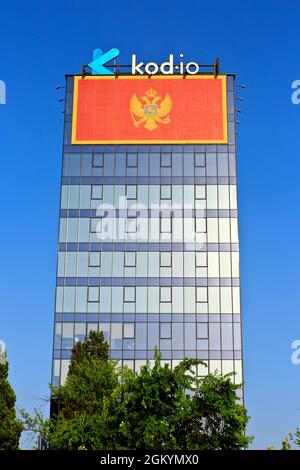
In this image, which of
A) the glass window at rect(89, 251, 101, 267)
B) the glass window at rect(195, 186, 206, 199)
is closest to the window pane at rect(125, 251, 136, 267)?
the glass window at rect(89, 251, 101, 267)

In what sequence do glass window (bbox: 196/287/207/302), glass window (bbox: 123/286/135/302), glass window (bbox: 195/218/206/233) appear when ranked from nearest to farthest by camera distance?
glass window (bbox: 196/287/207/302) < glass window (bbox: 123/286/135/302) < glass window (bbox: 195/218/206/233)

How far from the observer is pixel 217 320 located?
82438 millimetres

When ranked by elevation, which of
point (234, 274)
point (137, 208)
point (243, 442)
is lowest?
point (243, 442)

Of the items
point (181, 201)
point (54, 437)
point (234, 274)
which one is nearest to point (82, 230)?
point (181, 201)

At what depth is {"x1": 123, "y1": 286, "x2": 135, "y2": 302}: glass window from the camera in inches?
3285

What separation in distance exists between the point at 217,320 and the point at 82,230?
17.6 metres

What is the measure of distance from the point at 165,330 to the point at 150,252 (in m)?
8.73

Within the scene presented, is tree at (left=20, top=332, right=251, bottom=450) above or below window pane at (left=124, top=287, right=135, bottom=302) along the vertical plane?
below

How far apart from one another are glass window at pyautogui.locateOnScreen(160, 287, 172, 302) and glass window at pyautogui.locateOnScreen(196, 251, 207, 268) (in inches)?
166

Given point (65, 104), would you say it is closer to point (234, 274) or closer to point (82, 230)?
point (82, 230)

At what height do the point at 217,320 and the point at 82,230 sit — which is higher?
the point at 82,230

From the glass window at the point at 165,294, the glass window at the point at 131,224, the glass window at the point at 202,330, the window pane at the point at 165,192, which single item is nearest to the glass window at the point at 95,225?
the glass window at the point at 131,224

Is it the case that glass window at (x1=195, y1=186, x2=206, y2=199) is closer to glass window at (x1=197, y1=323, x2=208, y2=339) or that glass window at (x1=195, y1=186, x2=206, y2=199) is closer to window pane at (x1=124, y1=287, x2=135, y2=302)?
window pane at (x1=124, y1=287, x2=135, y2=302)

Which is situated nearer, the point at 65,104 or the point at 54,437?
the point at 54,437
